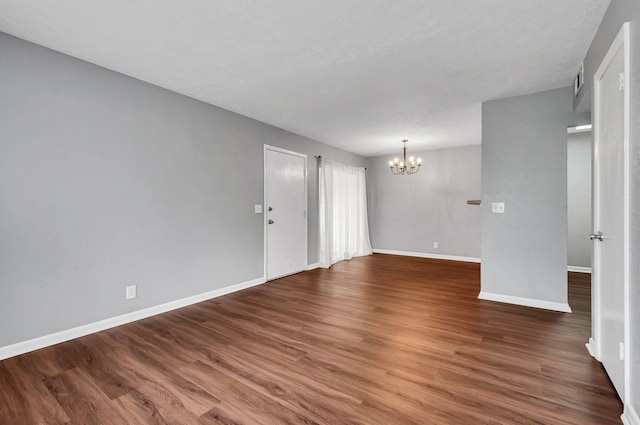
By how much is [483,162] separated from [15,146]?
4.63 meters

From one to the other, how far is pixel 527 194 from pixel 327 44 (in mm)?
2801

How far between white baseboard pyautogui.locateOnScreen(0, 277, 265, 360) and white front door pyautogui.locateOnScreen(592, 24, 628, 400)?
369 centimetres

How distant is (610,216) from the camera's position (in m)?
1.81

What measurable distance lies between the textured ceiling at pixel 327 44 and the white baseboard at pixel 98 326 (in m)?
2.41

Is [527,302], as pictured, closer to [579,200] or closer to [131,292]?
[579,200]

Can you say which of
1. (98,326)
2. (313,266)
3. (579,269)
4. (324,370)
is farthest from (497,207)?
(98,326)

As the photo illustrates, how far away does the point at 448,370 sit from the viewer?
1950 millimetres

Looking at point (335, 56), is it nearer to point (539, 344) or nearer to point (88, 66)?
point (88, 66)

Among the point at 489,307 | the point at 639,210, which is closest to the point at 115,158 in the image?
the point at 639,210

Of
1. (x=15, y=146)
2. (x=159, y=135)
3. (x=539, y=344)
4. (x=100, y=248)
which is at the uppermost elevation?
(x=159, y=135)

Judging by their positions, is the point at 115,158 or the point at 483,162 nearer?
the point at 115,158

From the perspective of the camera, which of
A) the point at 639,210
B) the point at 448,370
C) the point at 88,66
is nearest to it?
the point at 639,210

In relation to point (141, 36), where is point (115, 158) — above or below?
below

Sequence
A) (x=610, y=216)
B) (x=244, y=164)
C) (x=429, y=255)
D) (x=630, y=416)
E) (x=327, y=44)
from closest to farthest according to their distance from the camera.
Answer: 1. (x=630, y=416)
2. (x=610, y=216)
3. (x=327, y=44)
4. (x=244, y=164)
5. (x=429, y=255)
